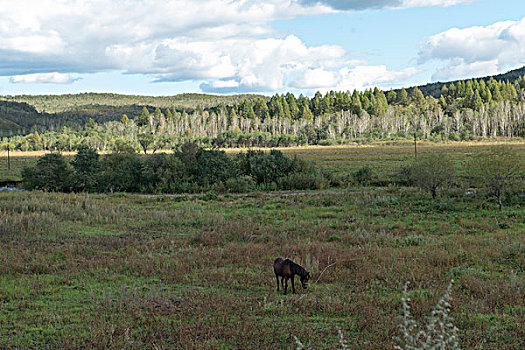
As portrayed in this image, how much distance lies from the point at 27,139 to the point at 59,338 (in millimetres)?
150220

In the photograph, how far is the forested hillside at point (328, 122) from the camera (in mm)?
126000

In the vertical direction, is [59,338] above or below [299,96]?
below

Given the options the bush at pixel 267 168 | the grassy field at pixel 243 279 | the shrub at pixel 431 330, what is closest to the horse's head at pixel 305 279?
the grassy field at pixel 243 279

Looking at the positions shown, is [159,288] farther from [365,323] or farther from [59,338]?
[365,323]

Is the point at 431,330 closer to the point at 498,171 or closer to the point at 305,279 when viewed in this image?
the point at 305,279

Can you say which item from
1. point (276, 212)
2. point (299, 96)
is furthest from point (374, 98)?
point (276, 212)

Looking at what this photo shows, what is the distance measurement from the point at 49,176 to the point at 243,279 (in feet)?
119

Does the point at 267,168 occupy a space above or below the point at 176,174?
above

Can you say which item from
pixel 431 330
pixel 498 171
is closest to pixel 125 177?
pixel 498 171

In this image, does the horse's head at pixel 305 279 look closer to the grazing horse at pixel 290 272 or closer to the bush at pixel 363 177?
the grazing horse at pixel 290 272

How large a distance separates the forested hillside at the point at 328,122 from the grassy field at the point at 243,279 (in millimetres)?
104254

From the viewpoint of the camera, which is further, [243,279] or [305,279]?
[243,279]

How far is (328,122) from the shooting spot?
14675cm

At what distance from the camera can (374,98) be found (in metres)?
153
